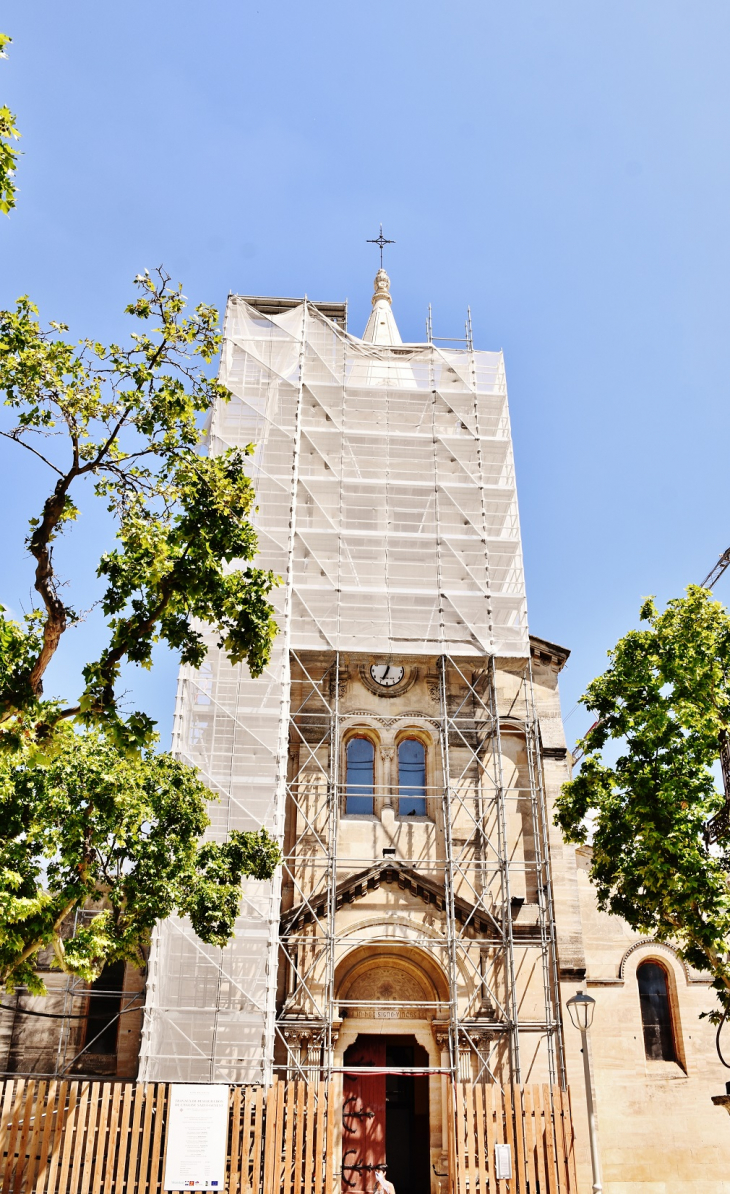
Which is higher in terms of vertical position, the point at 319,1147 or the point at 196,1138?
the point at 196,1138

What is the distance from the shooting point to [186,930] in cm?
1978

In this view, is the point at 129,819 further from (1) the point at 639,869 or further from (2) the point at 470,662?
(2) the point at 470,662

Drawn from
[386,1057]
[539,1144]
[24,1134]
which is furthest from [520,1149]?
[386,1057]

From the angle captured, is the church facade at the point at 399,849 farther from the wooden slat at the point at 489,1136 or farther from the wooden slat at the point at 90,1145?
the wooden slat at the point at 489,1136

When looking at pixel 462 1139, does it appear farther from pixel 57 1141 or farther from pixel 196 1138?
pixel 57 1141

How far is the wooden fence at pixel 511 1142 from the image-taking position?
13.5 meters

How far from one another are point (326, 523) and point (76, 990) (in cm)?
1256

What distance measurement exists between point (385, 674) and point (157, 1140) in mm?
12578

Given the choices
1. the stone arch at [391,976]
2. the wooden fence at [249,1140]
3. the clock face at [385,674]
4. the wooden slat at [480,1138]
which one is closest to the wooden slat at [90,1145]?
the wooden fence at [249,1140]

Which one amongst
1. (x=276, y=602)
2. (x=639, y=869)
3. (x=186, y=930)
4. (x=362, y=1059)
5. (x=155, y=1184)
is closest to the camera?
(x=155, y=1184)

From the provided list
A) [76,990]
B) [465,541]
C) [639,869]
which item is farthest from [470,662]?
[76,990]

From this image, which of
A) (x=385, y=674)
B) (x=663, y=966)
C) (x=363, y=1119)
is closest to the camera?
(x=363, y=1119)

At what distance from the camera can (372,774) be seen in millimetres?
23484

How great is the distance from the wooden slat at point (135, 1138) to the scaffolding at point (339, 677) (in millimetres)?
5077
